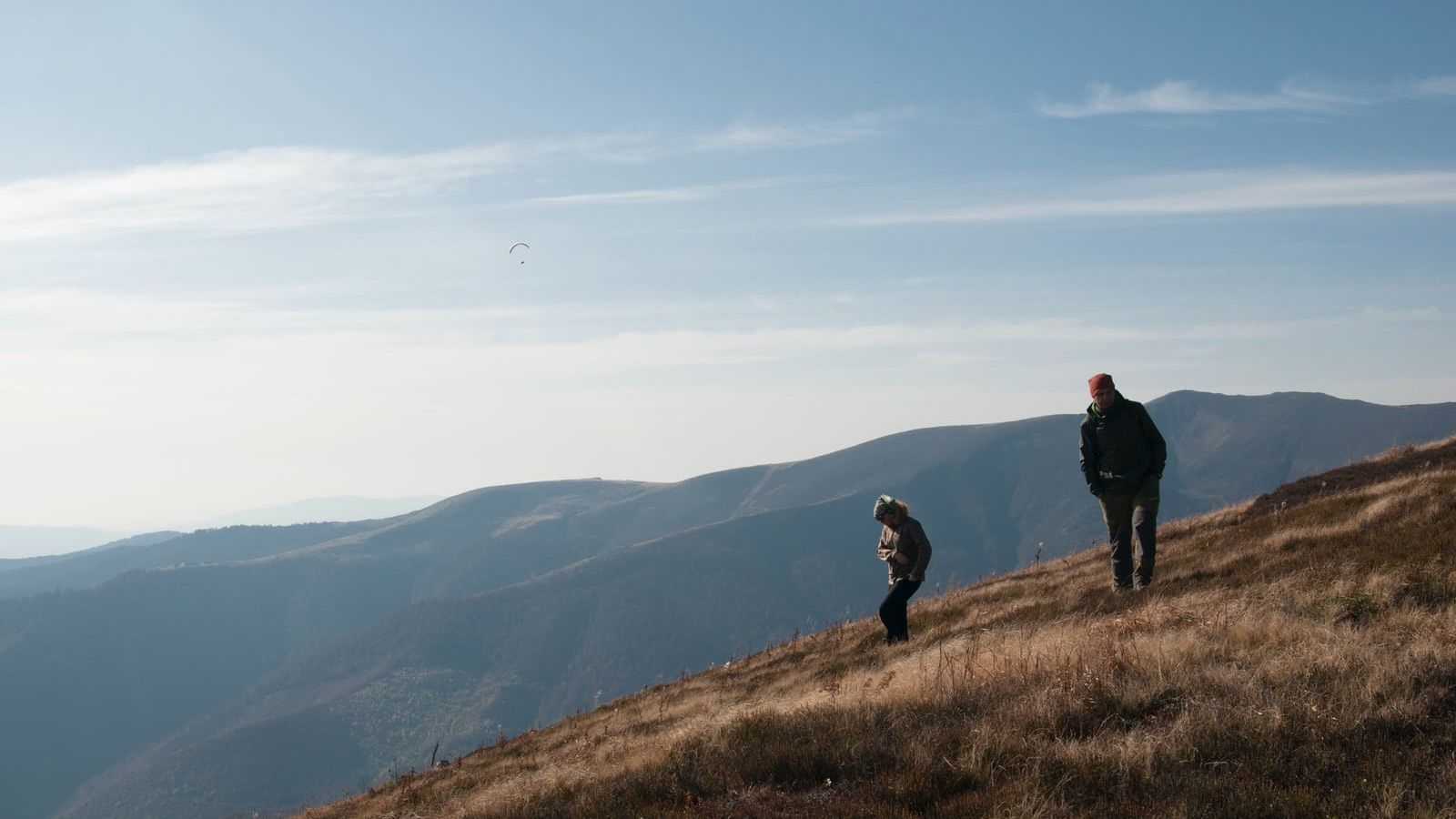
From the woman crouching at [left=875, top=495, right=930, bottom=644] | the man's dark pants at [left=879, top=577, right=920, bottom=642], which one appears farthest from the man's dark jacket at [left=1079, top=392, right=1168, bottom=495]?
the man's dark pants at [left=879, top=577, right=920, bottom=642]

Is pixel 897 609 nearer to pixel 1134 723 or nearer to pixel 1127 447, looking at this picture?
pixel 1127 447

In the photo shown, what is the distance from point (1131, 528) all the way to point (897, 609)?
357 centimetres

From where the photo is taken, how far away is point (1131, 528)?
13.8m

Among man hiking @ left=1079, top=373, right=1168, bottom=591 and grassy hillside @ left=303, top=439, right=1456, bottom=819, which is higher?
man hiking @ left=1079, top=373, right=1168, bottom=591

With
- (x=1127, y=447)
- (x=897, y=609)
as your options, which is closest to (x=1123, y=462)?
(x=1127, y=447)

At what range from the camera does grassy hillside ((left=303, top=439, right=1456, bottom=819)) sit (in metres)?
6.24

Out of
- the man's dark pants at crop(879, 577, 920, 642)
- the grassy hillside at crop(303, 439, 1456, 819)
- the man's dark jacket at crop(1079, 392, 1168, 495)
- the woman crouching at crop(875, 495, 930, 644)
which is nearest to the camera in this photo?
the grassy hillside at crop(303, 439, 1456, 819)

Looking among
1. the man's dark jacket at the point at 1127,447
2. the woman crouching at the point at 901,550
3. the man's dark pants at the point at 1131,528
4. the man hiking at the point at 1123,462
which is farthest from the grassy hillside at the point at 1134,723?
the man's dark jacket at the point at 1127,447

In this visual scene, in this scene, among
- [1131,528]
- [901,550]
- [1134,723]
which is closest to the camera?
[1134,723]

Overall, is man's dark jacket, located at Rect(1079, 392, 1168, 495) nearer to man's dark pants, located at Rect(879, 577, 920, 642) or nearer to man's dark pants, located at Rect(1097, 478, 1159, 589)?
man's dark pants, located at Rect(1097, 478, 1159, 589)

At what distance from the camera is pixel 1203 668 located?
8.05m

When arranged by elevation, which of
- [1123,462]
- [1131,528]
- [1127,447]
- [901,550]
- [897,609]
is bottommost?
[897,609]

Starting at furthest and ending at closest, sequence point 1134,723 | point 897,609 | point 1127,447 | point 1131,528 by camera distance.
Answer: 1. point 897,609
2. point 1131,528
3. point 1127,447
4. point 1134,723

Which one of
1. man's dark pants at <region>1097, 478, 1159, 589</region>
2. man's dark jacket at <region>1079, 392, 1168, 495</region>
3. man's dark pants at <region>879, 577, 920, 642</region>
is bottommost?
man's dark pants at <region>879, 577, 920, 642</region>
